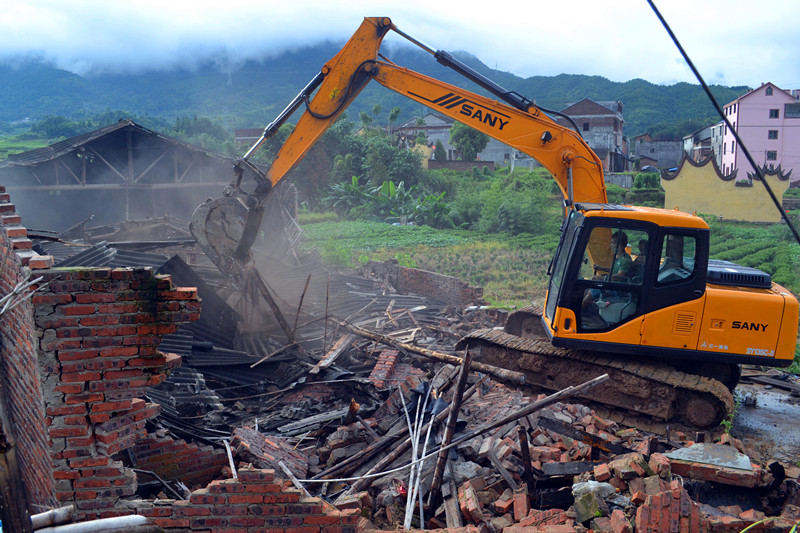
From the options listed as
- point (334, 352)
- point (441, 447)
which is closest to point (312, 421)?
point (334, 352)

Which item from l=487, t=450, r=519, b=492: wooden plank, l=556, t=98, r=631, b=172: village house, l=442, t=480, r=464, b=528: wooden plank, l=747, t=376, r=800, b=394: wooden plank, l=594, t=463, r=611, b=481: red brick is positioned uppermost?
l=556, t=98, r=631, b=172: village house

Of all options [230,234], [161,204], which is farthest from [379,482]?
[161,204]

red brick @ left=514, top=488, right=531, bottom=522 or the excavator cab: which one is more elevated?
the excavator cab

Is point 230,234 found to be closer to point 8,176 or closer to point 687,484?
point 687,484

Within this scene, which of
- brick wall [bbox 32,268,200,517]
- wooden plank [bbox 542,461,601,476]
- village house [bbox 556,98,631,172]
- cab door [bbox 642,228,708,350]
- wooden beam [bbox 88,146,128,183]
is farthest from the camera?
village house [bbox 556,98,631,172]

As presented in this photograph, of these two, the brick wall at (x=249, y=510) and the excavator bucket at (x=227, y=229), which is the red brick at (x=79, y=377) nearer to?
the brick wall at (x=249, y=510)

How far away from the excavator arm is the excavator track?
2.20 meters

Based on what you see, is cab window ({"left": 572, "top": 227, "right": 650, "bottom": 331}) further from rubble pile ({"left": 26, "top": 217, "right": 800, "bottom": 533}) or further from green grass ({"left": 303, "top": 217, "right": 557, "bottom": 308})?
A: green grass ({"left": 303, "top": 217, "right": 557, "bottom": 308})

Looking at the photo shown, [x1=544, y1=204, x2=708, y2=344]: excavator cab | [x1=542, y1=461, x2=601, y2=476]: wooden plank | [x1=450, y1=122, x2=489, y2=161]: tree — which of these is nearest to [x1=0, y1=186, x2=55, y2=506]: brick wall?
[x1=542, y1=461, x2=601, y2=476]: wooden plank

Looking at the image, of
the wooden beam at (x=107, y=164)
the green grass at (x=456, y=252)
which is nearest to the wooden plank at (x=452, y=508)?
the green grass at (x=456, y=252)

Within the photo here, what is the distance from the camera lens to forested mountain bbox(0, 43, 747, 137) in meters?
77.2

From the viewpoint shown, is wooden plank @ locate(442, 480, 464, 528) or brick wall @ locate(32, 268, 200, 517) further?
wooden plank @ locate(442, 480, 464, 528)

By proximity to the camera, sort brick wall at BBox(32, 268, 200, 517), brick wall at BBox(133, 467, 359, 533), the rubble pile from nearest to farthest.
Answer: brick wall at BBox(32, 268, 200, 517), brick wall at BBox(133, 467, 359, 533), the rubble pile

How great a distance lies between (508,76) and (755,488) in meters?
160
